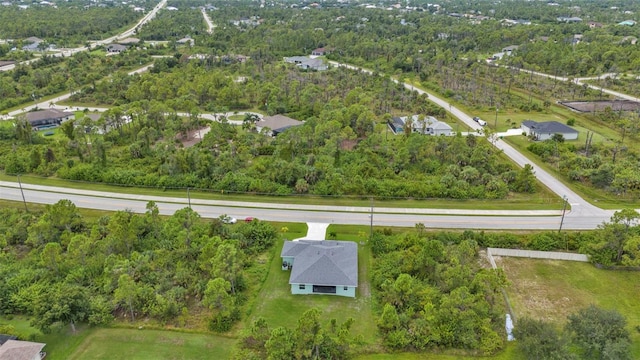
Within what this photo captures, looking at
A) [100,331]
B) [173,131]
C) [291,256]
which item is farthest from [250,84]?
[100,331]

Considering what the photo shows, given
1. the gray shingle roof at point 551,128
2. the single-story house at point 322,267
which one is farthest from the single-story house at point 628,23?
the single-story house at point 322,267

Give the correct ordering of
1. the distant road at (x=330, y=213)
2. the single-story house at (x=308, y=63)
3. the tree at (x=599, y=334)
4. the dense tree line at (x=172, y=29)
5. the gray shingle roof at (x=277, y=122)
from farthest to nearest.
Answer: the dense tree line at (x=172, y=29), the single-story house at (x=308, y=63), the gray shingle roof at (x=277, y=122), the distant road at (x=330, y=213), the tree at (x=599, y=334)

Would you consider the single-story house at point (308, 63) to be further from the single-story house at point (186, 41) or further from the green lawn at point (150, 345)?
the green lawn at point (150, 345)

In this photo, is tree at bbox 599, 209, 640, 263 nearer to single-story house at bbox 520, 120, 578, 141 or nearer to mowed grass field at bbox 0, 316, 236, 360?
single-story house at bbox 520, 120, 578, 141

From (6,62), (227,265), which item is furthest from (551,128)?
(6,62)

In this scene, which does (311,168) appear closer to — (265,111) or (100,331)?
(100,331)

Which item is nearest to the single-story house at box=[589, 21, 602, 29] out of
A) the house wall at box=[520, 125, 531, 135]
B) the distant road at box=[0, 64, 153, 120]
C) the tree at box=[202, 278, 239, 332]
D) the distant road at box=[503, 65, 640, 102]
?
the distant road at box=[503, 65, 640, 102]

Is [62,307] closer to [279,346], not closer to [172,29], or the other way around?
[279,346]
